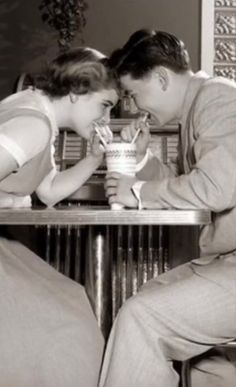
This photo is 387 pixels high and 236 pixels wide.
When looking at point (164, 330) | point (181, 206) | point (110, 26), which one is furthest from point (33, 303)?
point (110, 26)

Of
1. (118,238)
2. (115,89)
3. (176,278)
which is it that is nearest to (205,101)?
(115,89)

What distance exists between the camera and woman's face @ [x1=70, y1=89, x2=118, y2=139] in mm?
Answer: 2041

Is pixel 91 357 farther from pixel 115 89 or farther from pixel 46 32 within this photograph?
pixel 46 32

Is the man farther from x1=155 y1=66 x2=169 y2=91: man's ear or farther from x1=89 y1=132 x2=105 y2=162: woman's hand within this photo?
x1=89 y1=132 x2=105 y2=162: woman's hand

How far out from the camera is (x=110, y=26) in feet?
13.1

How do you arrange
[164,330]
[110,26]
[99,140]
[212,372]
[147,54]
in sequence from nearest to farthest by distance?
[164,330] → [147,54] → [99,140] → [212,372] → [110,26]

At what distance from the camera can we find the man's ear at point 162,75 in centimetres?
197

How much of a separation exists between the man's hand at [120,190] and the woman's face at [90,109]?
0.32 meters

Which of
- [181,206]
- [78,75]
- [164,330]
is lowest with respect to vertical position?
[164,330]

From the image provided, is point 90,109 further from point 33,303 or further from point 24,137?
point 33,303

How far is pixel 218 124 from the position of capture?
1721 mm

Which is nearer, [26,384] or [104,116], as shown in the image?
[26,384]

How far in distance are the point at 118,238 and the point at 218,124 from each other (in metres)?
1.68

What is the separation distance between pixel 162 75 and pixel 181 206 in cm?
46
